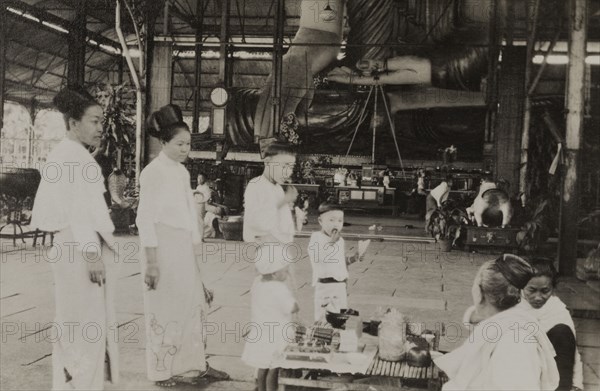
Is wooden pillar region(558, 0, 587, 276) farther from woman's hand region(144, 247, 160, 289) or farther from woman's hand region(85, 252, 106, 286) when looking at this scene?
woman's hand region(85, 252, 106, 286)

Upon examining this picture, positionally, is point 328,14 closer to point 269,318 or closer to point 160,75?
point 160,75

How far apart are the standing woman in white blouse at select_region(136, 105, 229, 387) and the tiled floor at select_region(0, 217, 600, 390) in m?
0.16

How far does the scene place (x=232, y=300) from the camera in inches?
183

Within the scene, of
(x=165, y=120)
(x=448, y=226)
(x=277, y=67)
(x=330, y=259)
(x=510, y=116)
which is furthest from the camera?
(x=510, y=116)

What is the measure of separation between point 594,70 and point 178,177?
942 cm

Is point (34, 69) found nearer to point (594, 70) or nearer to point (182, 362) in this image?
point (594, 70)

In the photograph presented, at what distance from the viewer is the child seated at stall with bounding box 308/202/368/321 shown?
313 centimetres

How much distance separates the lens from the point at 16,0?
869cm

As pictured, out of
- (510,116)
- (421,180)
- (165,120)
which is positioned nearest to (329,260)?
(165,120)

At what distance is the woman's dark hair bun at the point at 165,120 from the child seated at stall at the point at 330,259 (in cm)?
91

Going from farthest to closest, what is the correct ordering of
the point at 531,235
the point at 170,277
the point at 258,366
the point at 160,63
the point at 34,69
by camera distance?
the point at 34,69 < the point at 531,235 < the point at 160,63 < the point at 170,277 < the point at 258,366

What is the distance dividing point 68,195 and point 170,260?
1.98ft

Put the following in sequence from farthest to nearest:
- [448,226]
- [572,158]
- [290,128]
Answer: [290,128] < [448,226] < [572,158]

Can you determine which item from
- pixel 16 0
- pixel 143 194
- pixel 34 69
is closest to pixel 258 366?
pixel 143 194
